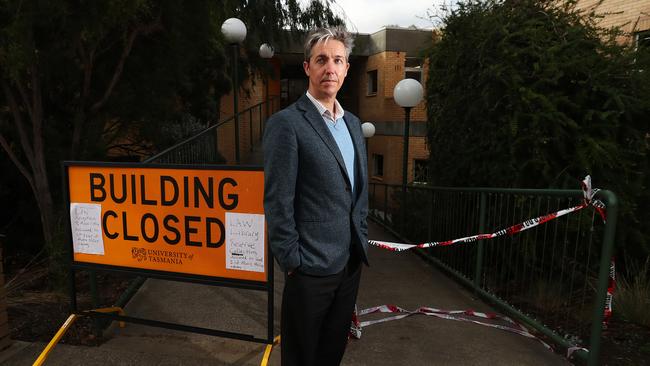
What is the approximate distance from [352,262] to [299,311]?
1.13 feet

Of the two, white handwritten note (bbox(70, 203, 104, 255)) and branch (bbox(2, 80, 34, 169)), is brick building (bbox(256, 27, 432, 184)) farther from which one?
white handwritten note (bbox(70, 203, 104, 255))

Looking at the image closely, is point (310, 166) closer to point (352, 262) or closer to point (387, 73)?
point (352, 262)

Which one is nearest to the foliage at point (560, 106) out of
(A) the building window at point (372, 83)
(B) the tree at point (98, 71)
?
(B) the tree at point (98, 71)

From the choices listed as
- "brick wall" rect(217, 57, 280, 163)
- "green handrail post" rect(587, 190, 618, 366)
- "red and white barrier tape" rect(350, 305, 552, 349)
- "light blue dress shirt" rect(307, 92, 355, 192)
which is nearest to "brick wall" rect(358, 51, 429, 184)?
"brick wall" rect(217, 57, 280, 163)

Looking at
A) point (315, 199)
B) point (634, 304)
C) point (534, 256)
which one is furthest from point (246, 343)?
point (634, 304)

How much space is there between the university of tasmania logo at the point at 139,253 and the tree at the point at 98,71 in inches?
88.4

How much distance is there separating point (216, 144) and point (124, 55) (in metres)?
2.44

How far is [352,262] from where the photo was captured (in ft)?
6.57

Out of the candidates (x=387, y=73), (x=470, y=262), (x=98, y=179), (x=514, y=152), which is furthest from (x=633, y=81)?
(x=387, y=73)

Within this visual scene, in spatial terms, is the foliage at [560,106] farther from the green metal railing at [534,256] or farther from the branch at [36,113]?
the branch at [36,113]

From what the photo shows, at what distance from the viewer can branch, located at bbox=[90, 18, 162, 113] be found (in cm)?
502

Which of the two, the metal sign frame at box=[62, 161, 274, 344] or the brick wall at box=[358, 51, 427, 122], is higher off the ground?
the brick wall at box=[358, 51, 427, 122]

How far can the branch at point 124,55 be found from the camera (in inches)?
198

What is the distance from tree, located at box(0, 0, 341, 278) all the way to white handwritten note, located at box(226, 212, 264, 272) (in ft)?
8.06
